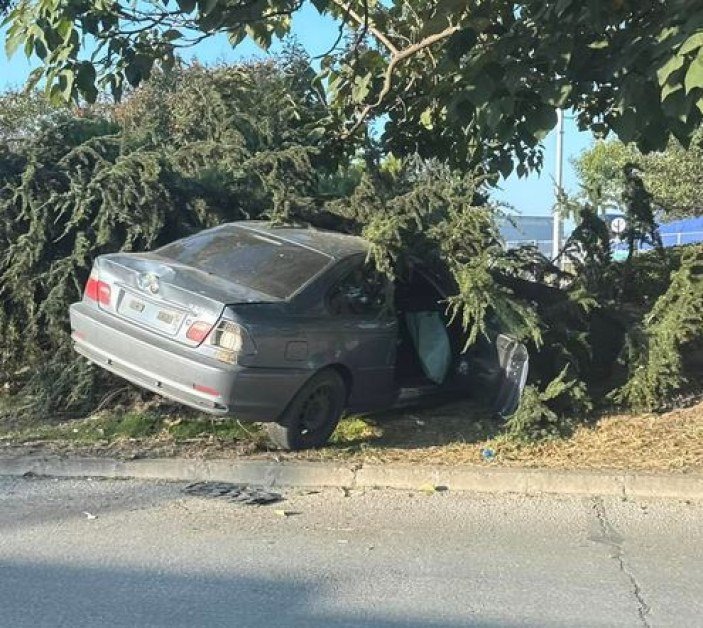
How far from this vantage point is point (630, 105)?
5109mm

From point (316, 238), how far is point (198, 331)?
5.25 feet

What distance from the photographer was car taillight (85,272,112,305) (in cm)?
657

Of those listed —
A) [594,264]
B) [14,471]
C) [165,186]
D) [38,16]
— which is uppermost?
[38,16]

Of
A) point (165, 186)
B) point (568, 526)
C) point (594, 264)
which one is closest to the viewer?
point (568, 526)

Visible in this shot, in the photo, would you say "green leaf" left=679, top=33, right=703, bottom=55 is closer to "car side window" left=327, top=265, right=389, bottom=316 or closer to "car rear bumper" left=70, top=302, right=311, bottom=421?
"car side window" left=327, top=265, right=389, bottom=316

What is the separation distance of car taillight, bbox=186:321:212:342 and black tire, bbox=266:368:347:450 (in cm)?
83

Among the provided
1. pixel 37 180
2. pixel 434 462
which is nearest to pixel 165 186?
pixel 37 180

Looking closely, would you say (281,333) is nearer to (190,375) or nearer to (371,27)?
(190,375)

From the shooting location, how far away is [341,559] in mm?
4832

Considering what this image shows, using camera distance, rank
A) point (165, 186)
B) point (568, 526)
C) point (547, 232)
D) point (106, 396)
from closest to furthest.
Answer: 1. point (568, 526)
2. point (106, 396)
3. point (165, 186)
4. point (547, 232)

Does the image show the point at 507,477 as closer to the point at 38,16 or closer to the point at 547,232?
the point at 38,16

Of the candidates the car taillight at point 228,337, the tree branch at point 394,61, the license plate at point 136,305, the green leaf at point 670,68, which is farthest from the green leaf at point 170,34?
the green leaf at point 670,68

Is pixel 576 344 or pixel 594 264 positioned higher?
pixel 594 264

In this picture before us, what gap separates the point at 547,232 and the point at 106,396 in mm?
39856
